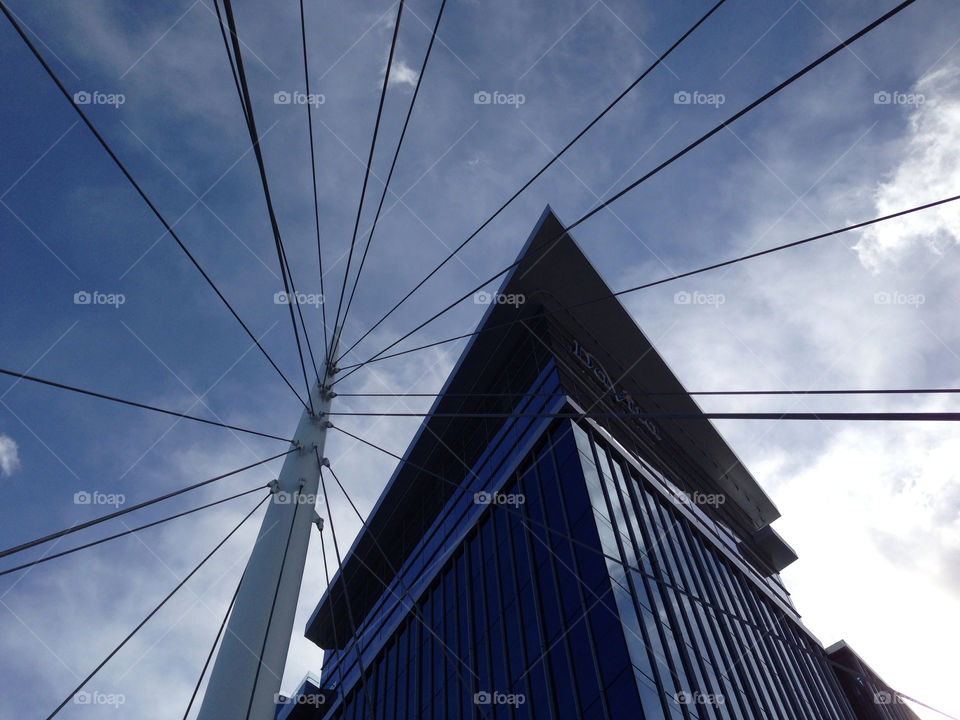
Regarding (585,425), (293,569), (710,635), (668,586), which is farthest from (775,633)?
(293,569)

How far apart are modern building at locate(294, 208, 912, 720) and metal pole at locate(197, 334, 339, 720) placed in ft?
13.6

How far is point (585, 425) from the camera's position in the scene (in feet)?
76.4

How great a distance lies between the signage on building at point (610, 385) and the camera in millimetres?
30000

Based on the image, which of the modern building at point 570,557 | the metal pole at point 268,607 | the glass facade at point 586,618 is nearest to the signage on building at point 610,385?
the modern building at point 570,557

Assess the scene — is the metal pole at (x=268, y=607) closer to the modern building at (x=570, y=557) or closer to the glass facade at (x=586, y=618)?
the modern building at (x=570, y=557)

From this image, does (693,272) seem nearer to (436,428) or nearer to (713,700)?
(713,700)

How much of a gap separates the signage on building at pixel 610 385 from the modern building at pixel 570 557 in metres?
0.17

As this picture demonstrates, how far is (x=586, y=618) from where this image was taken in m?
16.9

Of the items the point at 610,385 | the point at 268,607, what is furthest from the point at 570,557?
the point at 268,607

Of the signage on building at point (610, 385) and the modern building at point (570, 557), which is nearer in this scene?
the modern building at point (570, 557)

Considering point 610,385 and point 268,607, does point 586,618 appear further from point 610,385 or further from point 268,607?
point 610,385

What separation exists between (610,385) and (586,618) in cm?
1606

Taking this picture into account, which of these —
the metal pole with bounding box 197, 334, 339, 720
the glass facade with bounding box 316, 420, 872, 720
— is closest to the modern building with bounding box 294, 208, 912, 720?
the glass facade with bounding box 316, 420, 872, 720

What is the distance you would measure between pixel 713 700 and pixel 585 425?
31.2ft
